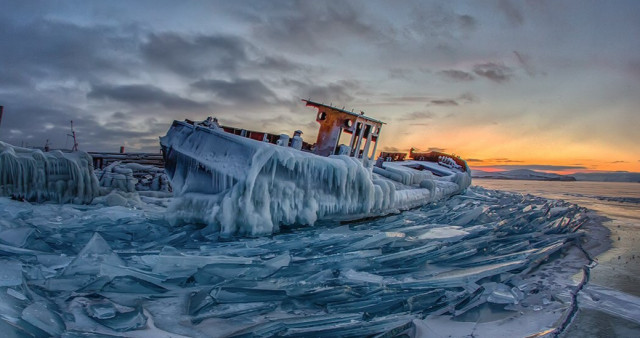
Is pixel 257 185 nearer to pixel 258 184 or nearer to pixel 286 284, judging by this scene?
pixel 258 184

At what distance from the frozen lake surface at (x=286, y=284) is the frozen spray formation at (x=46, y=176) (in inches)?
188

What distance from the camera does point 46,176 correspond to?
9492mm

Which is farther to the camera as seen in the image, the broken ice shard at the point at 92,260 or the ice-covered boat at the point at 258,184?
the ice-covered boat at the point at 258,184

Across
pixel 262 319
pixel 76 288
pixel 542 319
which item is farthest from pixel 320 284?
pixel 76 288

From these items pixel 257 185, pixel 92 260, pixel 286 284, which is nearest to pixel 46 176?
pixel 257 185

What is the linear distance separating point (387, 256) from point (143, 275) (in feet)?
9.20

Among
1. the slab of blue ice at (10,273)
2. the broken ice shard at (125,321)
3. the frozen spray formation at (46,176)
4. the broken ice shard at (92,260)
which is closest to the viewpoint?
the broken ice shard at (125,321)

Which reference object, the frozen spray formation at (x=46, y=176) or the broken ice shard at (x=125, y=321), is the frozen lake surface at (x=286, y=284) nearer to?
the broken ice shard at (x=125, y=321)

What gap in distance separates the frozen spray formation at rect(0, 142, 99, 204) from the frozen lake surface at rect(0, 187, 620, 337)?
477 cm

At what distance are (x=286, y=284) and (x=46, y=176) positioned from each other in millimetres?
9883

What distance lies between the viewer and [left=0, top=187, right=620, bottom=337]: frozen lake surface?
7.77 feet

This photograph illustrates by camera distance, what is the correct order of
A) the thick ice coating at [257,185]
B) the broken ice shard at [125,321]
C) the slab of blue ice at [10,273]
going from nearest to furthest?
the broken ice shard at [125,321] < the slab of blue ice at [10,273] < the thick ice coating at [257,185]

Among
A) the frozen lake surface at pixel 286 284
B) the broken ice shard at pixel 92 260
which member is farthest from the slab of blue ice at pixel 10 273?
the broken ice shard at pixel 92 260

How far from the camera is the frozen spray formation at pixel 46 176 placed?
8961 mm
